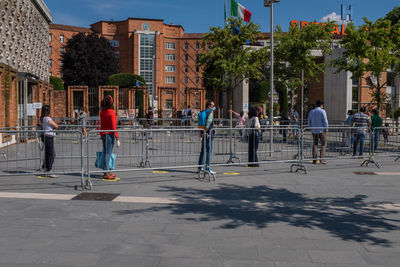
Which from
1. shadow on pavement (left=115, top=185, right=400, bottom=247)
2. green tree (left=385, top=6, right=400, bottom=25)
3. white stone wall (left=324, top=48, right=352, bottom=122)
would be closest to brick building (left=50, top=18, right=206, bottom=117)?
green tree (left=385, top=6, right=400, bottom=25)

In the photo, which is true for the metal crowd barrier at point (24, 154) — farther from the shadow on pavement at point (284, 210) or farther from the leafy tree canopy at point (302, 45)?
the leafy tree canopy at point (302, 45)

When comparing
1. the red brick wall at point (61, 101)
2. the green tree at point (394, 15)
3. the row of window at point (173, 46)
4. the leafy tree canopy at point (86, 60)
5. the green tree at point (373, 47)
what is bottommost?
the red brick wall at point (61, 101)

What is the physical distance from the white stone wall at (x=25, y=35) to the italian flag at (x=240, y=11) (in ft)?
37.3

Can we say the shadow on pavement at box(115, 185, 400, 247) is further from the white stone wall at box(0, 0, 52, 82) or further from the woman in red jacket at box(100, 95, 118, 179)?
the white stone wall at box(0, 0, 52, 82)

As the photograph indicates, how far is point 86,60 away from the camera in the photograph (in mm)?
60750

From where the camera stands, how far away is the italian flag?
71.3 ft

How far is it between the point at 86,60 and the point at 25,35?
39.4 meters

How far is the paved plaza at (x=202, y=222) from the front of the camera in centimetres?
427

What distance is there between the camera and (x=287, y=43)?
2453 cm

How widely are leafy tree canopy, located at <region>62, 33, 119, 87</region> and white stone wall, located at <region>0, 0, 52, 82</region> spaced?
31716mm

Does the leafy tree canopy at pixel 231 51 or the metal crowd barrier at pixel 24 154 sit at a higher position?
the leafy tree canopy at pixel 231 51

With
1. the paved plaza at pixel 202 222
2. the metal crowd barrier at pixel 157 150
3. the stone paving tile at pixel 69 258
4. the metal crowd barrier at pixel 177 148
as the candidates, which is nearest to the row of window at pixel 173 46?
the metal crowd barrier at pixel 177 148

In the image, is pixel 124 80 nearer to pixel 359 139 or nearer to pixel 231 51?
pixel 231 51

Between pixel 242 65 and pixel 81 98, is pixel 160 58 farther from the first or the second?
pixel 242 65
